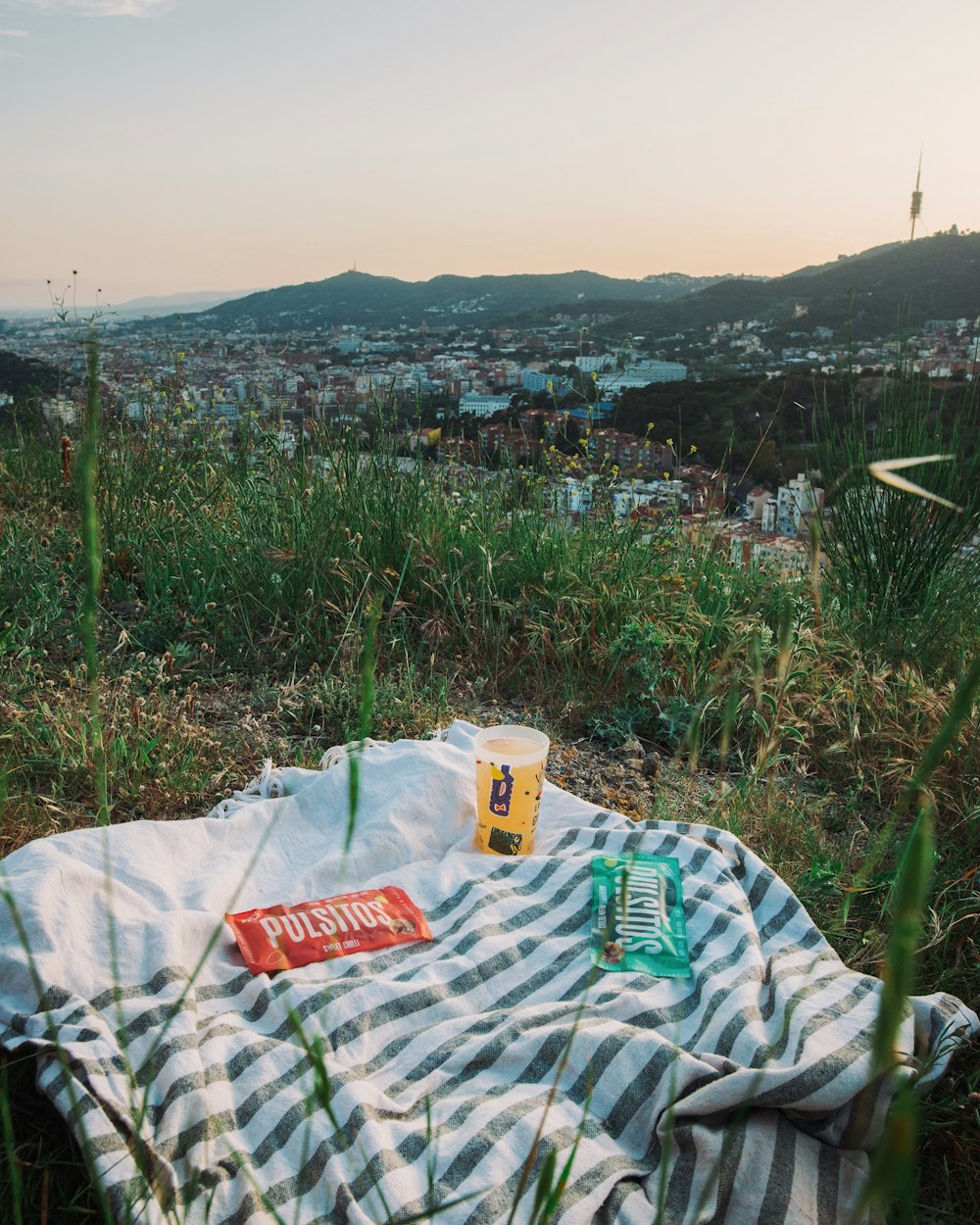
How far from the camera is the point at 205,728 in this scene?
291cm

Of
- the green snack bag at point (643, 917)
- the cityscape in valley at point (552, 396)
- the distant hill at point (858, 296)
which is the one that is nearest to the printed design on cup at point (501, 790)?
the green snack bag at point (643, 917)

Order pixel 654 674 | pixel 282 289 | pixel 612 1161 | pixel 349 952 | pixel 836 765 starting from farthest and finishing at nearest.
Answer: pixel 282 289, pixel 654 674, pixel 836 765, pixel 349 952, pixel 612 1161

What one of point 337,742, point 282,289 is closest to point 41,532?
point 337,742

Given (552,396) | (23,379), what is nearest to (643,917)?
(552,396)

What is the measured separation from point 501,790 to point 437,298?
13.9m

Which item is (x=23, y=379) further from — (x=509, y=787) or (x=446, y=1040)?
(x=446, y=1040)

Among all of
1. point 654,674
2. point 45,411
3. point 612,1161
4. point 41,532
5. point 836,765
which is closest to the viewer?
point 612,1161

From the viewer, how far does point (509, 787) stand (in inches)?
90.3

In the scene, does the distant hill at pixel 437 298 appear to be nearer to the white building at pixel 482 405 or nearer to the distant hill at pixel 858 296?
the distant hill at pixel 858 296

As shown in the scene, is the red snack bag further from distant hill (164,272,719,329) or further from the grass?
distant hill (164,272,719,329)

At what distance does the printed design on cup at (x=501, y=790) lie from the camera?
228cm

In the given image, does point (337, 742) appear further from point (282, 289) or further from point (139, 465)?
point (282, 289)

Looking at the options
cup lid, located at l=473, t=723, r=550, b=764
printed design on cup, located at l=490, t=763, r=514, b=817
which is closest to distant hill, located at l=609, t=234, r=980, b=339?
cup lid, located at l=473, t=723, r=550, b=764

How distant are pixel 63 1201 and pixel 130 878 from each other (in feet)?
2.42
